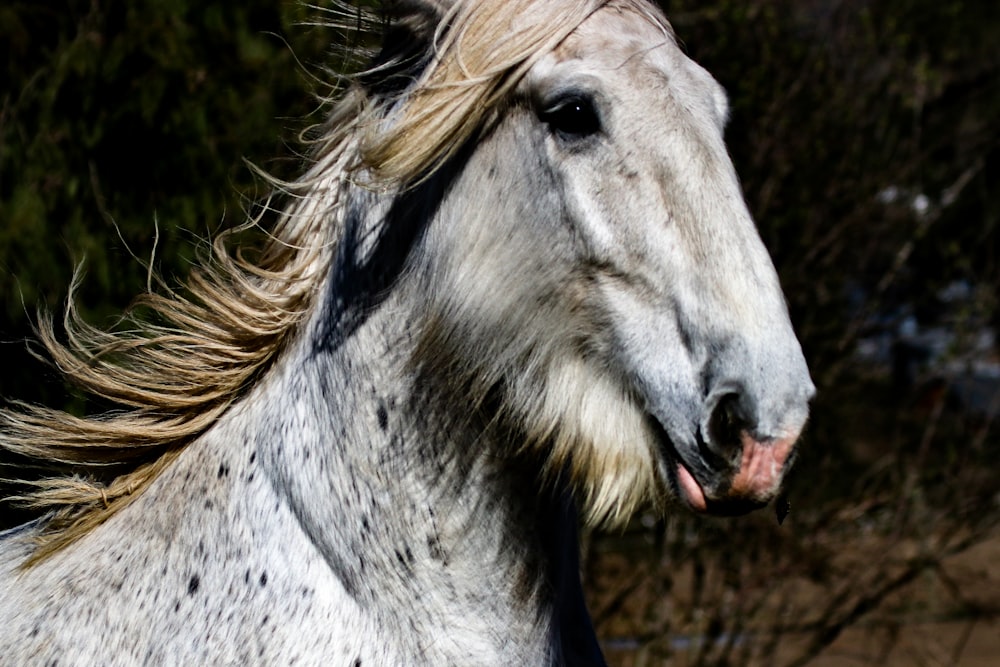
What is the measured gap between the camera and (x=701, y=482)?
5.39ft

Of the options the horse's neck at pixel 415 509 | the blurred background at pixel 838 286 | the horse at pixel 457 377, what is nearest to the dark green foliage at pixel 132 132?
the blurred background at pixel 838 286

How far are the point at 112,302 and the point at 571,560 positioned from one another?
178 cm

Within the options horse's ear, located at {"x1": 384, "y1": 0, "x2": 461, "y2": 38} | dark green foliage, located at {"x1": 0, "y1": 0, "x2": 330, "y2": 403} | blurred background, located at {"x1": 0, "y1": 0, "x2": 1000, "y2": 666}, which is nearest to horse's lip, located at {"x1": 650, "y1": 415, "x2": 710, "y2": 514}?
horse's ear, located at {"x1": 384, "y1": 0, "x2": 461, "y2": 38}

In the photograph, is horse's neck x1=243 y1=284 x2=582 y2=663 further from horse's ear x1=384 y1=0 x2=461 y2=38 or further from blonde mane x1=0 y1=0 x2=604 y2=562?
horse's ear x1=384 y1=0 x2=461 y2=38

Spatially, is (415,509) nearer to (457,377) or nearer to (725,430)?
(457,377)

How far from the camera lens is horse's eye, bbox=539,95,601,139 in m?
1.76

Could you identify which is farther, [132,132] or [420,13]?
[132,132]

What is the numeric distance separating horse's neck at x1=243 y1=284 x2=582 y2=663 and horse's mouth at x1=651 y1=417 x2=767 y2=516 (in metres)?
0.31

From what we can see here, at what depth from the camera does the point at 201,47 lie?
3736 mm

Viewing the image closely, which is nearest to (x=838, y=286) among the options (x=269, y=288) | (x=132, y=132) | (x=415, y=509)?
(x=132, y=132)

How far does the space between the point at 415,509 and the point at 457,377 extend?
0.78 ft

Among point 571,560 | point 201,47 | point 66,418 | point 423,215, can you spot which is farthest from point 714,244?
point 201,47

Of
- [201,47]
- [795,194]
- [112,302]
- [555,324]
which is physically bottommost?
[795,194]

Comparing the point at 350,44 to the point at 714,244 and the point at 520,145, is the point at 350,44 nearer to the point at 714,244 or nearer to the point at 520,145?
the point at 520,145
